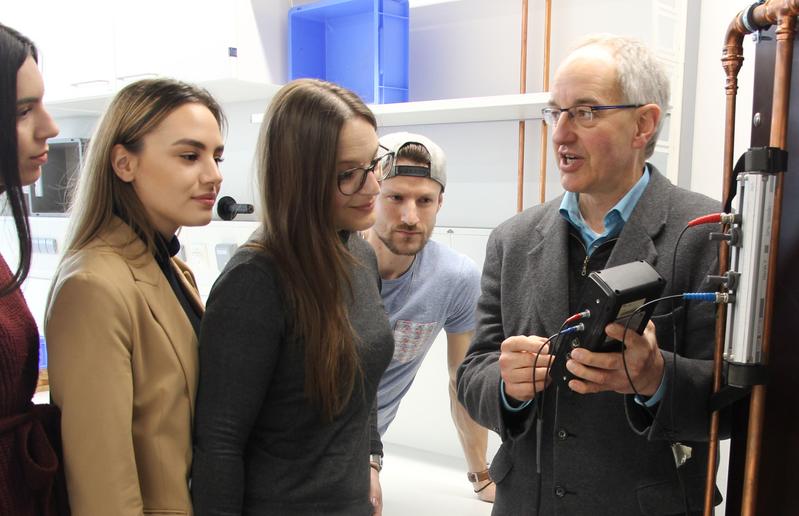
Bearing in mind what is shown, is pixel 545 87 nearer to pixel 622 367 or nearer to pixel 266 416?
pixel 622 367

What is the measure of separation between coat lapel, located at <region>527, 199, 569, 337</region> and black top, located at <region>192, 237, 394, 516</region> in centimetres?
26

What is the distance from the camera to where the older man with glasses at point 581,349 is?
0.92m

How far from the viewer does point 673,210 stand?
3.32ft

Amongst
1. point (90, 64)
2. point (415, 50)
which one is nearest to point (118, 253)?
point (415, 50)

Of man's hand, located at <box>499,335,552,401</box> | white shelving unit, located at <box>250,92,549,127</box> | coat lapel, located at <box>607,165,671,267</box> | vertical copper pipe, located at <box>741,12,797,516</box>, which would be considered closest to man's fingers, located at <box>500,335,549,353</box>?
man's hand, located at <box>499,335,552,401</box>

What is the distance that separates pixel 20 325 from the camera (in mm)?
873

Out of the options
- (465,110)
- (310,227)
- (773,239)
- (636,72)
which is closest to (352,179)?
(310,227)

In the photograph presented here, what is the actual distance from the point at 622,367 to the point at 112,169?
0.82 m

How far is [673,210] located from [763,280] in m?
0.36

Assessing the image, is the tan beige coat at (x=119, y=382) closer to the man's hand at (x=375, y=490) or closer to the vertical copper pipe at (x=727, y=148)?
the man's hand at (x=375, y=490)

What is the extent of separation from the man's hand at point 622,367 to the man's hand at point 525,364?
0.06m

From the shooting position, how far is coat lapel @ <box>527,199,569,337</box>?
3.39ft

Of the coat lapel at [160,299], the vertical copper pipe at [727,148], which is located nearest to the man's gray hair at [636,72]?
the vertical copper pipe at [727,148]

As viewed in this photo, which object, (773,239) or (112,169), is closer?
(773,239)
